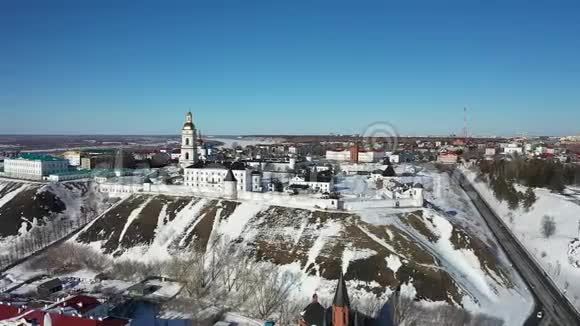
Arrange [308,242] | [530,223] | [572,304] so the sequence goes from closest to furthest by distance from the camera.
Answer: [572,304], [308,242], [530,223]

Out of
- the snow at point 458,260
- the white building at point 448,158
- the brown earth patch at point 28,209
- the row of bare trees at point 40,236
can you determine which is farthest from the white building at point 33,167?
the white building at point 448,158

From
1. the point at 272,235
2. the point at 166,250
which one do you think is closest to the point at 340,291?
the point at 272,235

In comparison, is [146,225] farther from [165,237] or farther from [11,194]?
[11,194]

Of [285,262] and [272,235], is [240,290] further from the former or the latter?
[272,235]

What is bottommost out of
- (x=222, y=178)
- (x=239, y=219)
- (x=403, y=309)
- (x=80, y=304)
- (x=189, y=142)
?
(x=403, y=309)

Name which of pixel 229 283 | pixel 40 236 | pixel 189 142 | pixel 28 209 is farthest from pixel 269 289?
pixel 189 142

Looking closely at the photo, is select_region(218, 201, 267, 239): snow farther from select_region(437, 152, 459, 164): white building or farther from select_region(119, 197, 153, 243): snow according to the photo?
select_region(437, 152, 459, 164): white building
